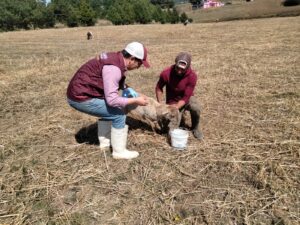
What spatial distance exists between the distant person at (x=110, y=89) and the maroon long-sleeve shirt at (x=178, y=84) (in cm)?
89

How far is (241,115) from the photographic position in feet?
20.0

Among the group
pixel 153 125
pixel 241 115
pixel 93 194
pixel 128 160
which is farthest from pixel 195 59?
pixel 93 194

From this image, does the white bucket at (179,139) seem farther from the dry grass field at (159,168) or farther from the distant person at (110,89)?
the distant person at (110,89)

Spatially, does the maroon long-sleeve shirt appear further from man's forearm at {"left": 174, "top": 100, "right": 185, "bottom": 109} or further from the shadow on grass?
the shadow on grass

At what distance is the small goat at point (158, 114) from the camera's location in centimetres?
516

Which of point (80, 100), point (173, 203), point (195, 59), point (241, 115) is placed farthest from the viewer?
point (195, 59)

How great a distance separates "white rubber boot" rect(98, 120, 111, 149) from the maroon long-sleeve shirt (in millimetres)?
1144

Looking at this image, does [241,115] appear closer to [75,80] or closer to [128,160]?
[128,160]

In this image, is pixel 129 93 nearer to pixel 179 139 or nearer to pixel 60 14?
pixel 179 139

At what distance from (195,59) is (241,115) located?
20.4 ft

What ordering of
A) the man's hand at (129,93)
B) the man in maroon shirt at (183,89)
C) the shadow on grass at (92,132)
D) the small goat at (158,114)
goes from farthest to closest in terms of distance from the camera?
the shadow on grass at (92,132), the man in maroon shirt at (183,89), the small goat at (158,114), the man's hand at (129,93)

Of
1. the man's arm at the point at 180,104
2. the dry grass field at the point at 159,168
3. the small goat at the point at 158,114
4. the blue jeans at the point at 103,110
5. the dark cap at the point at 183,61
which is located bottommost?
the dry grass field at the point at 159,168

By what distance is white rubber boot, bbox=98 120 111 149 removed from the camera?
492 centimetres

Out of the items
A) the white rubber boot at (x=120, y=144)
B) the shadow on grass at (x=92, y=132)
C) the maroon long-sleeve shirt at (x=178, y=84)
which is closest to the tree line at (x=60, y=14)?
the shadow on grass at (x=92, y=132)
